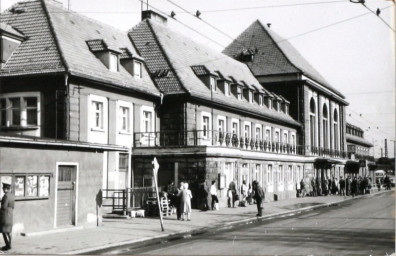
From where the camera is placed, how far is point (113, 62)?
29297 mm

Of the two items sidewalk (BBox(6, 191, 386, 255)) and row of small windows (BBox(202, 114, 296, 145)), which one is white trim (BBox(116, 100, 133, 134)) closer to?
row of small windows (BBox(202, 114, 296, 145))

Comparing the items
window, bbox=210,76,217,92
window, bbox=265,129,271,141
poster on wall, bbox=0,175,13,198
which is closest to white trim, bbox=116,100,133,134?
window, bbox=210,76,217,92

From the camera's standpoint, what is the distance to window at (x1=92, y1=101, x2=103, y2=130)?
26669 millimetres

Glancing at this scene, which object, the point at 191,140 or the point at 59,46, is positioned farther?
the point at 191,140

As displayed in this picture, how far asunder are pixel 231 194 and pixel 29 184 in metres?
15.8

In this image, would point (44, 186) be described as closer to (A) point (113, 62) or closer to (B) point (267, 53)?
(A) point (113, 62)

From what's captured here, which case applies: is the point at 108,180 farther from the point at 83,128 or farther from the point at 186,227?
the point at 186,227

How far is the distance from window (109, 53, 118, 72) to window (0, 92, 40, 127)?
5089 mm

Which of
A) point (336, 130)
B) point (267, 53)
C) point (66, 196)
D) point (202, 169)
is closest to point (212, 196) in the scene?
point (202, 169)

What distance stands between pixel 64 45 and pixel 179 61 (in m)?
11.3

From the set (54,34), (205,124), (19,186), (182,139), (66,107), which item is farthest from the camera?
(205,124)

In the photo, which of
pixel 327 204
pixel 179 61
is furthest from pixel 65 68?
pixel 327 204

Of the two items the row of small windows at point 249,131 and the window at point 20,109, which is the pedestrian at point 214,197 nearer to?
the row of small windows at point 249,131

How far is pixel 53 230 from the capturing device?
17500mm
